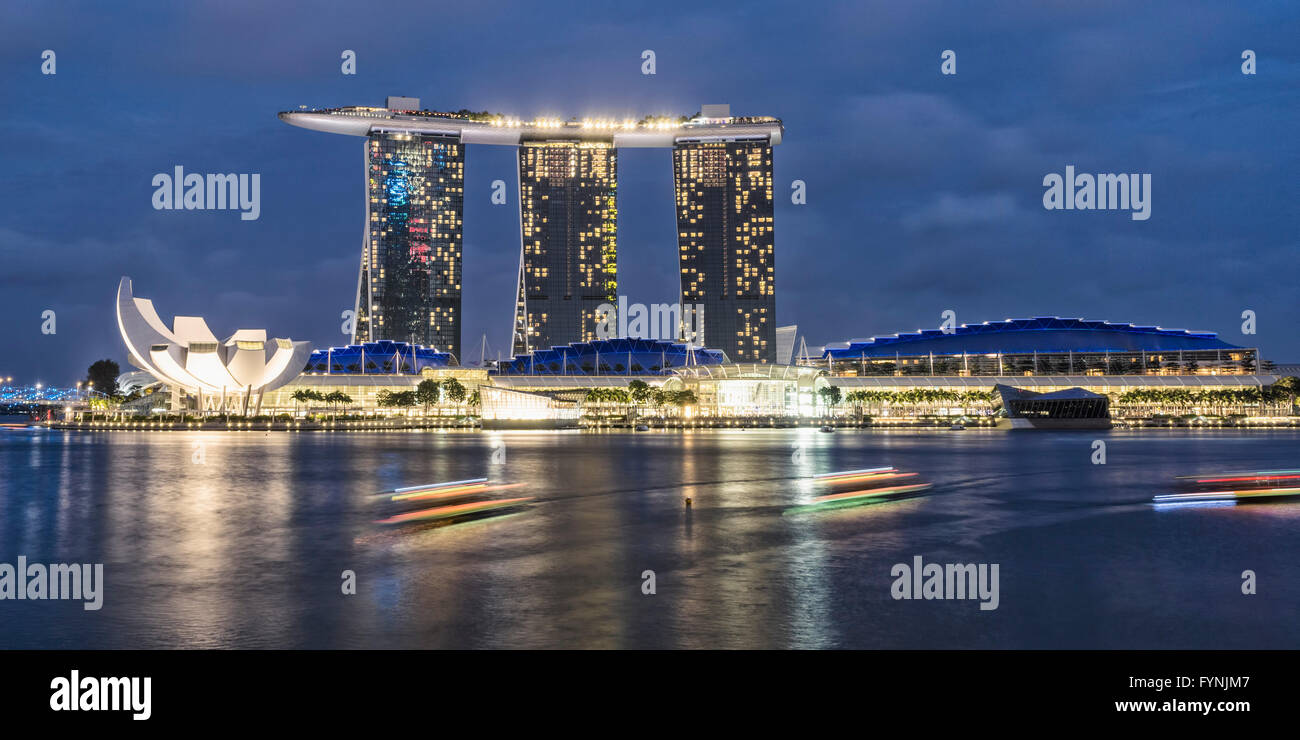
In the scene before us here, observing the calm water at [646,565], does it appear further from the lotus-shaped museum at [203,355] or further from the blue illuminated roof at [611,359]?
the blue illuminated roof at [611,359]

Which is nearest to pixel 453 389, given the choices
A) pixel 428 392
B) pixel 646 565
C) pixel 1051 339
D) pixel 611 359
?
pixel 428 392

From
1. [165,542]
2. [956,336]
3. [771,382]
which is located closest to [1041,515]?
[165,542]

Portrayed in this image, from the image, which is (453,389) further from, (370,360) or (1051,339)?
(1051,339)

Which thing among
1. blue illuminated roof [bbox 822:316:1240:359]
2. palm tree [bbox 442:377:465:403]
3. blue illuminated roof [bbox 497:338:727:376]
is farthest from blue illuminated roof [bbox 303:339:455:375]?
blue illuminated roof [bbox 822:316:1240:359]

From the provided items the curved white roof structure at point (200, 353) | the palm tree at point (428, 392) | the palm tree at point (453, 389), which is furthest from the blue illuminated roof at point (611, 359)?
the curved white roof structure at point (200, 353)

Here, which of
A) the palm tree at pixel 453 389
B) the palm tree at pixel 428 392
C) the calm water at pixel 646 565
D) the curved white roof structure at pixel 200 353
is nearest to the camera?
the calm water at pixel 646 565
